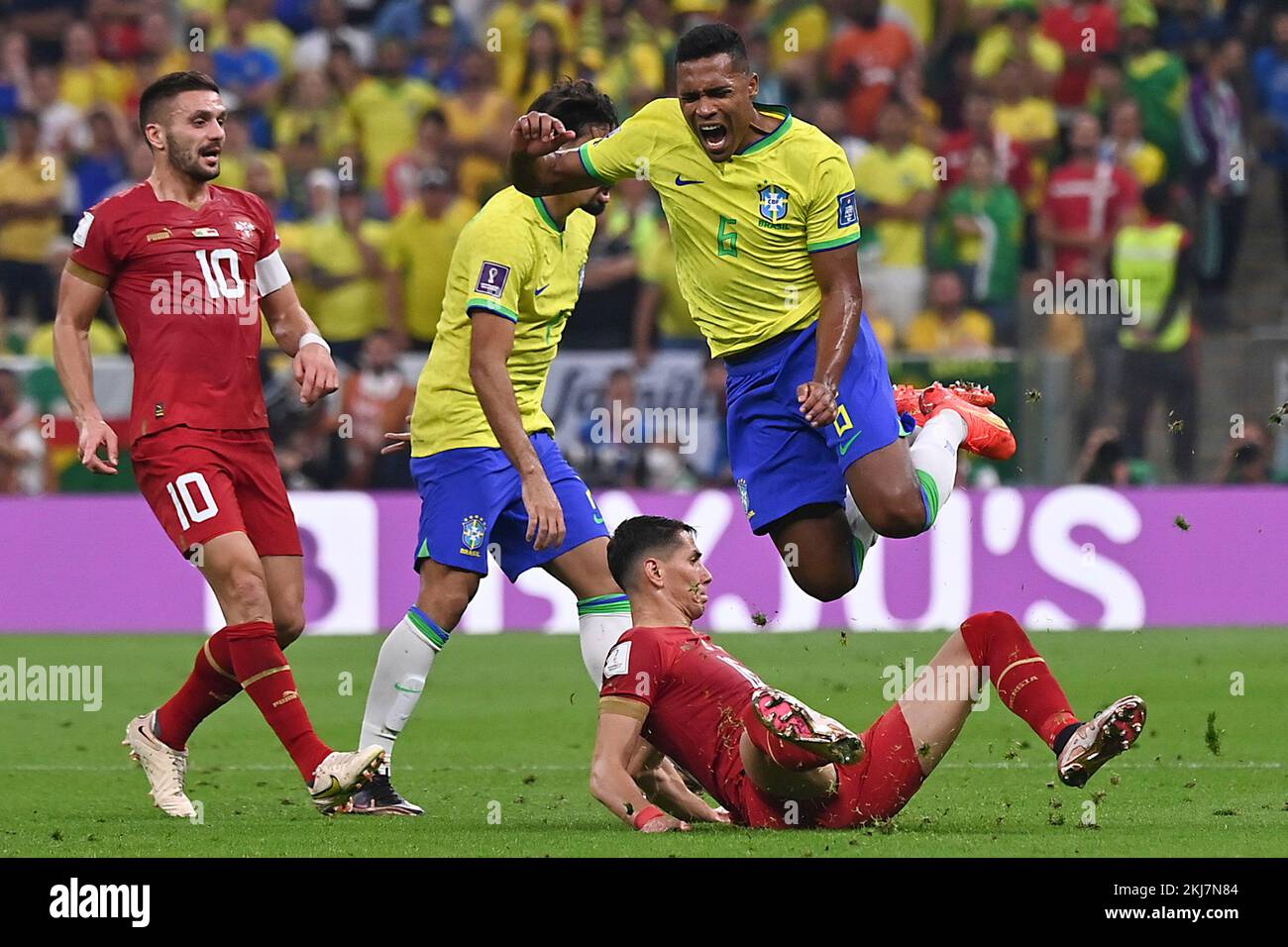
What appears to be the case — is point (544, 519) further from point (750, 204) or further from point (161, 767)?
point (161, 767)

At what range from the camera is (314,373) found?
739 centimetres

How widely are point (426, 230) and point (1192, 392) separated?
557 centimetres

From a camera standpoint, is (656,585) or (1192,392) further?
(1192,392)

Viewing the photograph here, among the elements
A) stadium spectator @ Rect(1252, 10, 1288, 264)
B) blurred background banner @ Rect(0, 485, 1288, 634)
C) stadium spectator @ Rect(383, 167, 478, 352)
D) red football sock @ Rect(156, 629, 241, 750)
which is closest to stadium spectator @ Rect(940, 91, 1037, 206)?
stadium spectator @ Rect(1252, 10, 1288, 264)

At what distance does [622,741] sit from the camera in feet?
20.7

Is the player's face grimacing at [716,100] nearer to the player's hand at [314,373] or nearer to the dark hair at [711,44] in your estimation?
the dark hair at [711,44]

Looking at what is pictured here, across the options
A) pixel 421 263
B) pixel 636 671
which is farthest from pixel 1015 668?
pixel 421 263

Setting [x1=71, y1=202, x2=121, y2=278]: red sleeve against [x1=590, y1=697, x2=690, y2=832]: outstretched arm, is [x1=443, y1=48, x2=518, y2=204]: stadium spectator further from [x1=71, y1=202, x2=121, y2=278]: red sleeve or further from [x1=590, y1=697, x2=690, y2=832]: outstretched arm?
[x1=590, y1=697, x2=690, y2=832]: outstretched arm

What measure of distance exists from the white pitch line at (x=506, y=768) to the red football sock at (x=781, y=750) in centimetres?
265

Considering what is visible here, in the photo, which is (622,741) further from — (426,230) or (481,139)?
(481,139)

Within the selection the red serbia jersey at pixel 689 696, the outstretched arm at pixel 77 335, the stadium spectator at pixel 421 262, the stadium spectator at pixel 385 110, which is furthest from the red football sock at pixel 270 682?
the stadium spectator at pixel 385 110

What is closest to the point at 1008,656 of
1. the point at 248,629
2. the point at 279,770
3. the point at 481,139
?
the point at 248,629

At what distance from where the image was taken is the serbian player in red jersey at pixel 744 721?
6.29m

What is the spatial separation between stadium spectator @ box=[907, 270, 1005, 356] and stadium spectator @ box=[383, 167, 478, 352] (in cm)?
347
